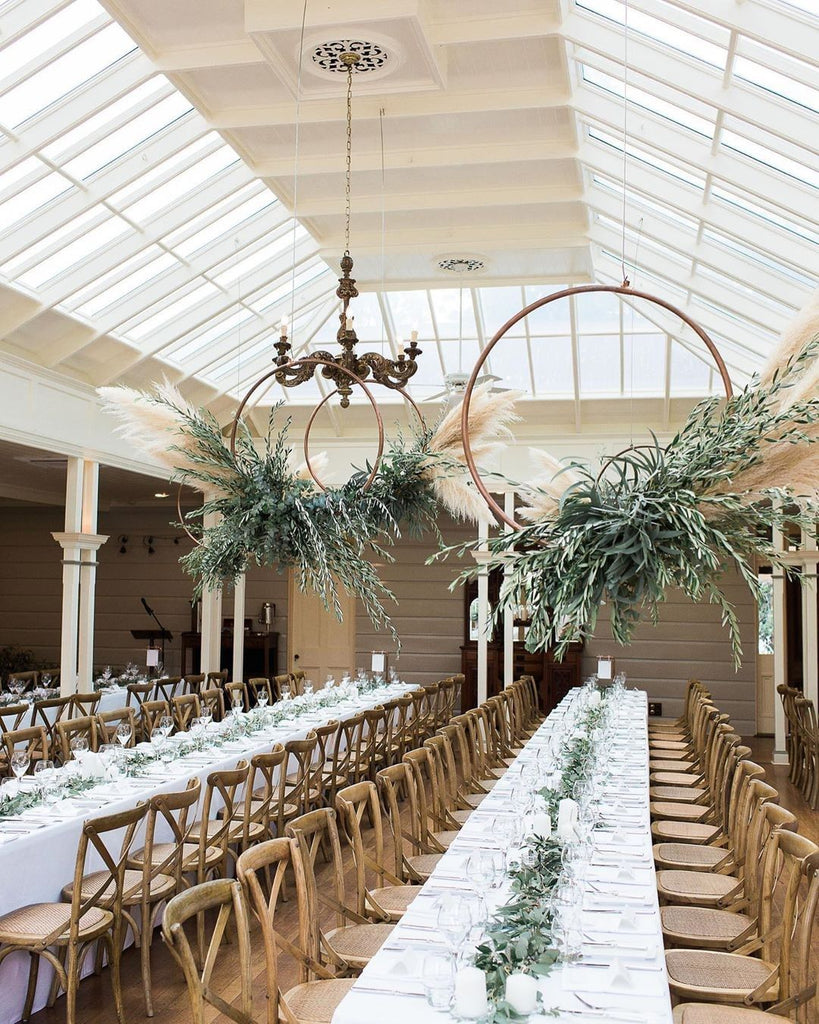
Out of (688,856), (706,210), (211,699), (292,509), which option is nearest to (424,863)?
(688,856)

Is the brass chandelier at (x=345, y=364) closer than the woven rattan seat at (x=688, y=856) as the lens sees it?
Yes

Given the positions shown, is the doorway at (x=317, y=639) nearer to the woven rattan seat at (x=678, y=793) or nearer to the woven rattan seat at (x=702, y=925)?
the woven rattan seat at (x=678, y=793)

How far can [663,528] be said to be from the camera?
9.43ft

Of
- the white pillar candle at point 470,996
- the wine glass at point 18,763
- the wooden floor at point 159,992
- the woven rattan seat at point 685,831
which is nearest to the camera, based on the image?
the white pillar candle at point 470,996

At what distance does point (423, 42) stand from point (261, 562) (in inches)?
117

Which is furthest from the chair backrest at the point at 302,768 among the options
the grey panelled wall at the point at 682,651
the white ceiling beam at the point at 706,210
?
the grey panelled wall at the point at 682,651

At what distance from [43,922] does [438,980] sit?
224 centimetres

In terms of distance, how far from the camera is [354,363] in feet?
15.4

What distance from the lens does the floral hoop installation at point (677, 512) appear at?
2713mm

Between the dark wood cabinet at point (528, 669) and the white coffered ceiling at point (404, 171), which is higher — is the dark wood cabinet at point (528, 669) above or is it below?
below

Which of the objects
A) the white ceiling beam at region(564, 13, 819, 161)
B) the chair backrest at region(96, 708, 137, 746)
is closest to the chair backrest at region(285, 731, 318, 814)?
the chair backrest at region(96, 708, 137, 746)

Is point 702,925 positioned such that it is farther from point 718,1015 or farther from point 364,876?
point 364,876

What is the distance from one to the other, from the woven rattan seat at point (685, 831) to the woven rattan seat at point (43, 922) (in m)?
3.12

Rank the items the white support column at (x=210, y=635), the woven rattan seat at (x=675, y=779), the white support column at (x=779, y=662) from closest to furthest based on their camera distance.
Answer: the woven rattan seat at (x=675, y=779) → the white support column at (x=779, y=662) → the white support column at (x=210, y=635)
